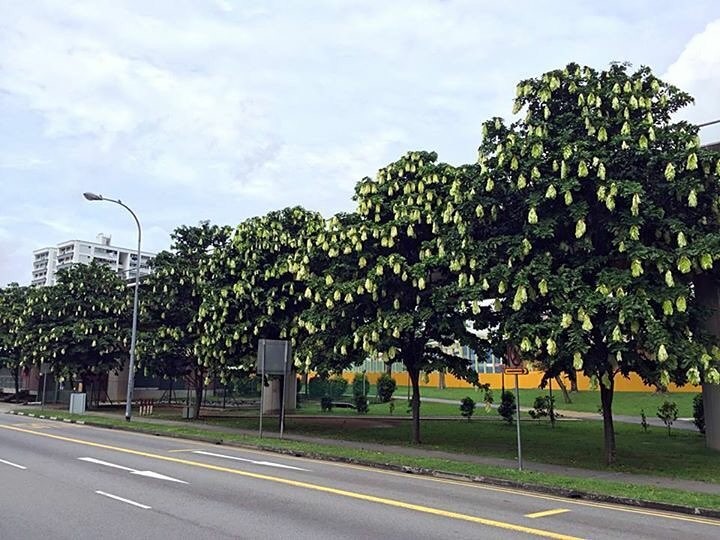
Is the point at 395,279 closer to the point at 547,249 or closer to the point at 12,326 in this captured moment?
the point at 547,249

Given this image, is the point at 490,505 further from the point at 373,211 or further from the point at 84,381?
the point at 84,381

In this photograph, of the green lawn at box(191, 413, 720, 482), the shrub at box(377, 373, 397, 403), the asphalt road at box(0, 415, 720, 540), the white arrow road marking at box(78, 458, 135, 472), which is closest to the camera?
the asphalt road at box(0, 415, 720, 540)

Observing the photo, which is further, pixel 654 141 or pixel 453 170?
pixel 453 170

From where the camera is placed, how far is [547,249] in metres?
16.4

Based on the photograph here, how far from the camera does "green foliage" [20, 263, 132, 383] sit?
123 ft

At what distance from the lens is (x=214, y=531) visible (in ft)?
26.5

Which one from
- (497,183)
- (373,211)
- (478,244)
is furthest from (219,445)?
(497,183)

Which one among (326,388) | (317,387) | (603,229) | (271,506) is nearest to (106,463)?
(271,506)

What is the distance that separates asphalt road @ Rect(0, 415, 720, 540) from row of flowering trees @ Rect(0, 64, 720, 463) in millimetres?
4585

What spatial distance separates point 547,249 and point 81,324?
29.3 meters

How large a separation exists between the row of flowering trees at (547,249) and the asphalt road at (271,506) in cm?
459

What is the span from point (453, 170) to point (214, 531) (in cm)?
1425

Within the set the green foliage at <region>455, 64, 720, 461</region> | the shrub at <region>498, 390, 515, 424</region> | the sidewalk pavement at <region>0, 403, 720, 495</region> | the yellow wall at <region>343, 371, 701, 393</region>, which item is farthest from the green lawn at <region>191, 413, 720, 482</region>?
the yellow wall at <region>343, 371, 701, 393</region>

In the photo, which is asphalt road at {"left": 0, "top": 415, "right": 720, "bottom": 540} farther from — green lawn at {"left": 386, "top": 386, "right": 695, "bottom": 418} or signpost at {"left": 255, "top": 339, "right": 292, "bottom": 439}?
green lawn at {"left": 386, "top": 386, "right": 695, "bottom": 418}
